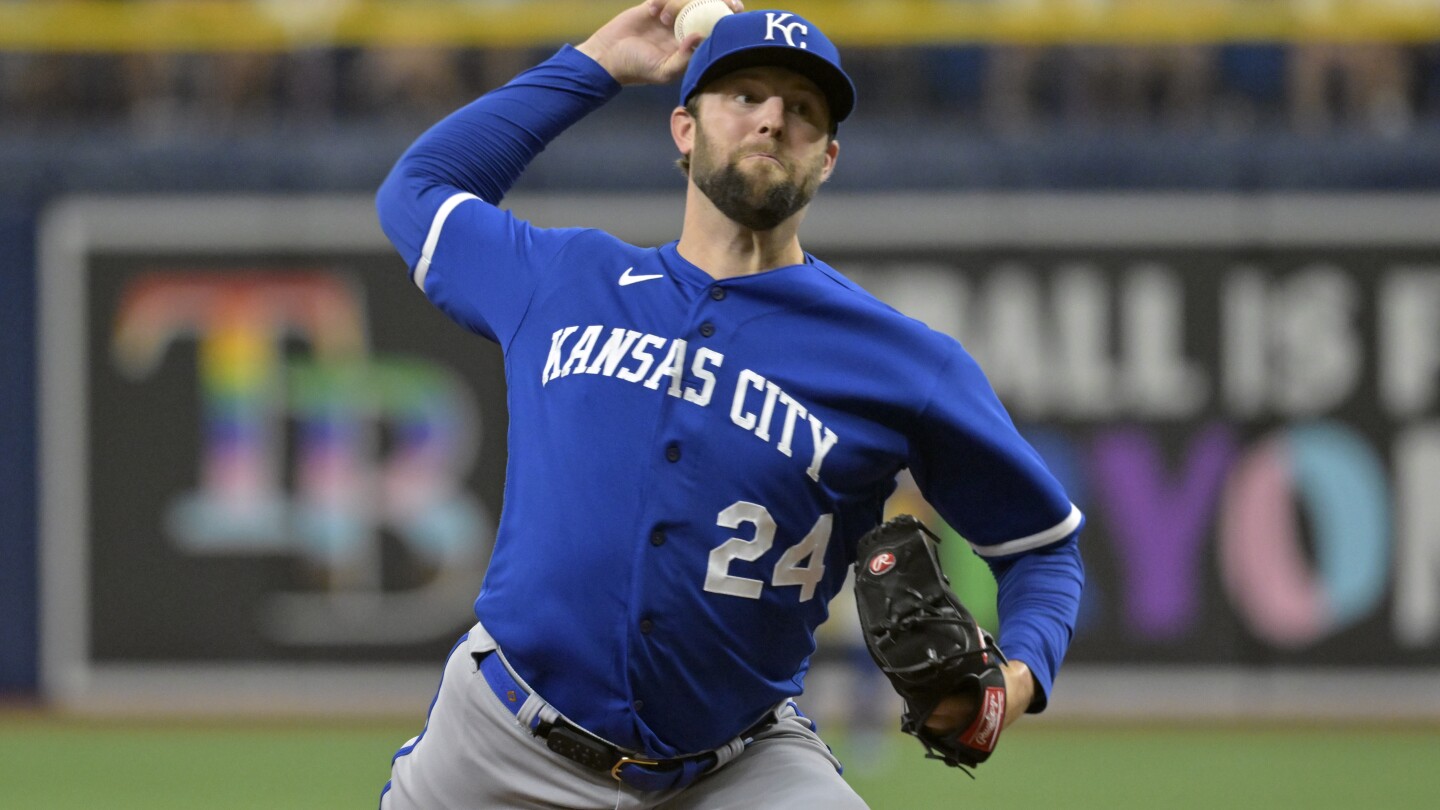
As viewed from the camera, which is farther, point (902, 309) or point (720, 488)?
point (902, 309)

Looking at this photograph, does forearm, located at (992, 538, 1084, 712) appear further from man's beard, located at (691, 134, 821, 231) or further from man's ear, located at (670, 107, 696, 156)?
man's ear, located at (670, 107, 696, 156)

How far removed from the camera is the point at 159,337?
1004 cm

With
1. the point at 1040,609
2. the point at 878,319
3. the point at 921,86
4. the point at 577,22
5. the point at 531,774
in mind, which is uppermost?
the point at 577,22

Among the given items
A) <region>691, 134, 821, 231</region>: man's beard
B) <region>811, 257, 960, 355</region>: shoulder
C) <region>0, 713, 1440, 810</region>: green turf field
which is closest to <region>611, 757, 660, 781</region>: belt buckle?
<region>811, 257, 960, 355</region>: shoulder

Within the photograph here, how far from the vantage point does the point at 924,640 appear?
2625 millimetres

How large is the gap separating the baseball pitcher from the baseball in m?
0.18

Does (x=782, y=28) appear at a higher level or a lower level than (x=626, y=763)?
higher

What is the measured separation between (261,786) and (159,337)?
331 centimetres

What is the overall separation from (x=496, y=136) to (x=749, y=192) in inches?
26.6

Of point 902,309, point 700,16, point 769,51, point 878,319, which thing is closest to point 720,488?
point 878,319

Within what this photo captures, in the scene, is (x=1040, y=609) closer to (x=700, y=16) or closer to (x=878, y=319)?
(x=878, y=319)

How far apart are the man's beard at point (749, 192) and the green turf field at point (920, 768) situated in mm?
4601

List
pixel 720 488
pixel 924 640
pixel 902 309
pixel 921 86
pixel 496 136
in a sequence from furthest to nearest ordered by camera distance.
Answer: pixel 921 86
pixel 902 309
pixel 496 136
pixel 720 488
pixel 924 640

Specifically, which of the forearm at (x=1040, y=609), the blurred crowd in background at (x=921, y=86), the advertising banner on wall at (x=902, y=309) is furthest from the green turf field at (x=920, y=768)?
the forearm at (x=1040, y=609)
